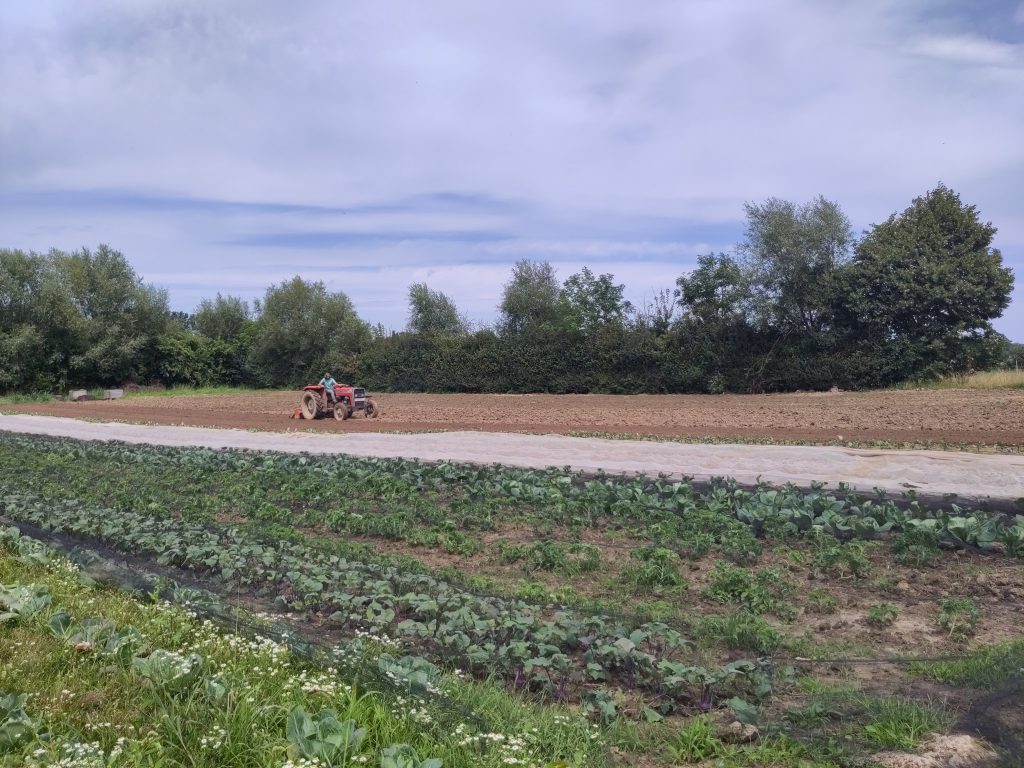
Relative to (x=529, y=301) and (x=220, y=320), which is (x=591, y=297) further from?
(x=220, y=320)

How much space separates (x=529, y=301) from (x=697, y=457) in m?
35.5

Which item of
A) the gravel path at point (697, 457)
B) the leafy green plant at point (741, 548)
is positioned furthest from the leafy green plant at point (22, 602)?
the gravel path at point (697, 457)

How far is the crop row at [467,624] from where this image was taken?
181 inches

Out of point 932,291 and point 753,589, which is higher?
point 932,291

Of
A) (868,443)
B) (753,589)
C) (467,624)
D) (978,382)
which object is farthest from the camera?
(978,382)

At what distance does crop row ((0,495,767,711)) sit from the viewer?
461 cm

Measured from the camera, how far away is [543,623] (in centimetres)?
524

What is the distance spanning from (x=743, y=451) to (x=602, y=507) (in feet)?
22.3

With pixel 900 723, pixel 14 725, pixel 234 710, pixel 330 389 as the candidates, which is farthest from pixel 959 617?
pixel 330 389

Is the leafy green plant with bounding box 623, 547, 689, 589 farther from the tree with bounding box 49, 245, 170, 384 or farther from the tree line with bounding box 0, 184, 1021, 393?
the tree with bounding box 49, 245, 170, 384

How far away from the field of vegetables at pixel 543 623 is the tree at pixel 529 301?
39376mm

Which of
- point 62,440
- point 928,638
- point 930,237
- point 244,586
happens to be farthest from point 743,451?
point 930,237

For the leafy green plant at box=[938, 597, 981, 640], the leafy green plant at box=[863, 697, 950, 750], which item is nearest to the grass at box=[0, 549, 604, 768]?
the leafy green plant at box=[863, 697, 950, 750]

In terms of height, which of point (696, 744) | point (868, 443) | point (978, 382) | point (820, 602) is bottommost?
point (696, 744)
